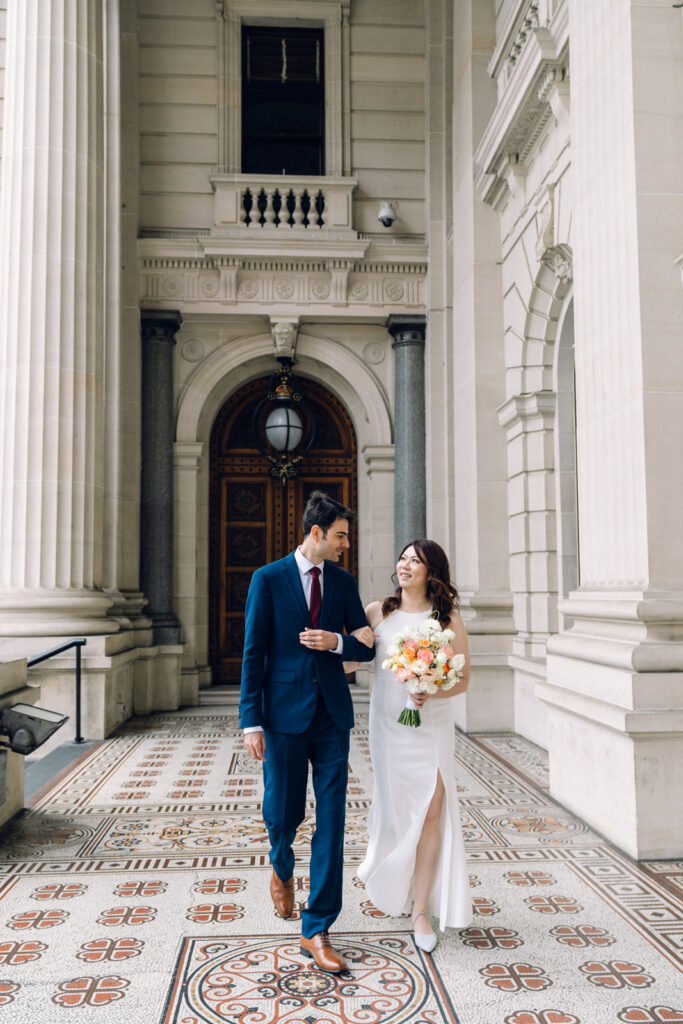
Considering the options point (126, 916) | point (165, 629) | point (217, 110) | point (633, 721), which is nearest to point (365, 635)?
point (126, 916)

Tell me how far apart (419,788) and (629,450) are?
2.48 meters

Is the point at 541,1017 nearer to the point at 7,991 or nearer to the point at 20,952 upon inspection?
the point at 7,991

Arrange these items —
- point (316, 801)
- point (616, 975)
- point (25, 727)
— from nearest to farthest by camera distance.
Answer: point (616, 975), point (316, 801), point (25, 727)

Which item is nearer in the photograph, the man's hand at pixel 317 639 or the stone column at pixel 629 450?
the man's hand at pixel 317 639

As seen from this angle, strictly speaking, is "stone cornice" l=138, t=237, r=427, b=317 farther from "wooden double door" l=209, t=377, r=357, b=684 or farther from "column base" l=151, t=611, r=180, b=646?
"column base" l=151, t=611, r=180, b=646

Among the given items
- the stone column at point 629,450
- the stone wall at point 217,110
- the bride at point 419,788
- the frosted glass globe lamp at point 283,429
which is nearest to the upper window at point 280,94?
the stone wall at point 217,110

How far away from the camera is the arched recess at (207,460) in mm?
11547

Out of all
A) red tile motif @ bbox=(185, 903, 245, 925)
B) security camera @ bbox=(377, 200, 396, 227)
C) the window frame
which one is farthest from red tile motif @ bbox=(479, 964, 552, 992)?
the window frame

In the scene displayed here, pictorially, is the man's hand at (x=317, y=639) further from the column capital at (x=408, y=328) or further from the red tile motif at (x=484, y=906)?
the column capital at (x=408, y=328)

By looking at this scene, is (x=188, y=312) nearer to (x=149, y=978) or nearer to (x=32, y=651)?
(x=32, y=651)

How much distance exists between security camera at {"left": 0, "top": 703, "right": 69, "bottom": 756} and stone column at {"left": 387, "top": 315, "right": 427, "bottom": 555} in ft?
22.4

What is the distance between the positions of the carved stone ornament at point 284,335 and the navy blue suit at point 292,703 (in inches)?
327

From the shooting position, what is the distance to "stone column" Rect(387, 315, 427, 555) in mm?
11344

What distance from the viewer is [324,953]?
3326 millimetres
